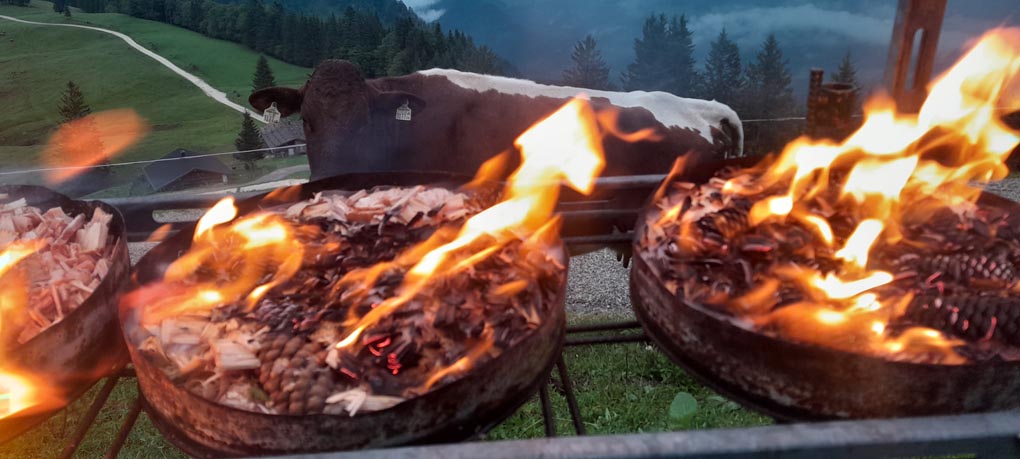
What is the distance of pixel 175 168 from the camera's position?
48469mm

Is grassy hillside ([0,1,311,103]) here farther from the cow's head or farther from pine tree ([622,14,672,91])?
the cow's head

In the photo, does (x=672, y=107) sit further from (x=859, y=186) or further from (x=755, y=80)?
(x=755, y=80)

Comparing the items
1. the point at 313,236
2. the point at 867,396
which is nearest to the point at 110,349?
the point at 313,236

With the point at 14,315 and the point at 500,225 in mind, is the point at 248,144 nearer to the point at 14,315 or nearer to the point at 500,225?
the point at 14,315

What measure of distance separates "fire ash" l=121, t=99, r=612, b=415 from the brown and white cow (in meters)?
5.87

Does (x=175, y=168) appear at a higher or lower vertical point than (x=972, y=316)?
lower

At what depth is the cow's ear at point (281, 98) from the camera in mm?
9492

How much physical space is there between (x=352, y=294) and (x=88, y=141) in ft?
232

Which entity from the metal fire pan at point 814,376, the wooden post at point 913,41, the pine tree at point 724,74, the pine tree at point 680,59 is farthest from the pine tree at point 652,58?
the metal fire pan at point 814,376

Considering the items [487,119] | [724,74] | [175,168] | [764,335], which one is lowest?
[175,168]

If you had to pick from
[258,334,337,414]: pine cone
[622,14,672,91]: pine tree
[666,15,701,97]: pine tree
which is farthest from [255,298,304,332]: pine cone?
[622,14,672,91]: pine tree

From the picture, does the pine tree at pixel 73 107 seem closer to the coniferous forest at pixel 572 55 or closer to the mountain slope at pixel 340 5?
the coniferous forest at pixel 572 55

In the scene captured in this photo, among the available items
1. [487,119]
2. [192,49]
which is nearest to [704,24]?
[192,49]

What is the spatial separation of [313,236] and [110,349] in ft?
3.70
